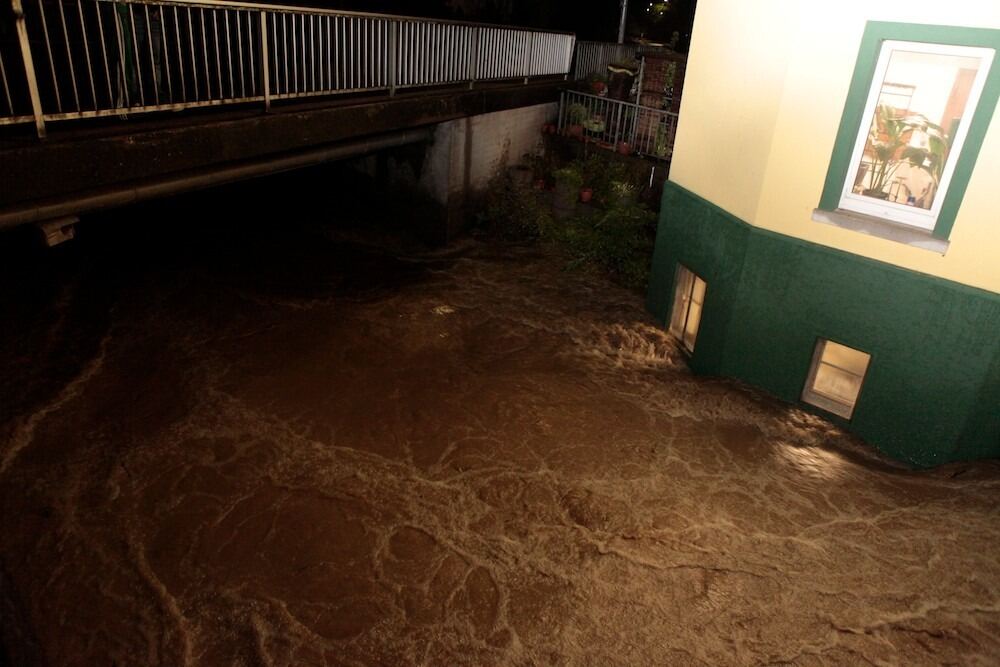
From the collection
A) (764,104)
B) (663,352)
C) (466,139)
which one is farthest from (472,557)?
(466,139)

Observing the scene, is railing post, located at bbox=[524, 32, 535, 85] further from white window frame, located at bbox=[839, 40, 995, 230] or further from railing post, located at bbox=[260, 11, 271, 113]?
white window frame, located at bbox=[839, 40, 995, 230]

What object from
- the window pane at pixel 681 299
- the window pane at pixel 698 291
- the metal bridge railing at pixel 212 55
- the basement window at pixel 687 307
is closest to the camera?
the metal bridge railing at pixel 212 55

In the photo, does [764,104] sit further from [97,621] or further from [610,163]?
[97,621]

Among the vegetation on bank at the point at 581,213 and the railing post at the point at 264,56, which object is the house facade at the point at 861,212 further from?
the railing post at the point at 264,56

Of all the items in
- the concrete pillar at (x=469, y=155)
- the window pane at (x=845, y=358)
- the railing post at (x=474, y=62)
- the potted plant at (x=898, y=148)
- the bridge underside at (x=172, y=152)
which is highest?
the railing post at (x=474, y=62)

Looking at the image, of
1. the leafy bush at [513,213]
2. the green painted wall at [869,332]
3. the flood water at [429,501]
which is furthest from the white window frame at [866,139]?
the leafy bush at [513,213]

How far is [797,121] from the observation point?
24.5 ft

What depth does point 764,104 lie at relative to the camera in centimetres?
779

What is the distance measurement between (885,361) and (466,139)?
921 cm

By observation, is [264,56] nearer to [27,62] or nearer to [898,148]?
[27,62]

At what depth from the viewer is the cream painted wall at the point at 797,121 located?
6512 mm

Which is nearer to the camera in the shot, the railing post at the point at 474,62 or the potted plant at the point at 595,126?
the railing post at the point at 474,62

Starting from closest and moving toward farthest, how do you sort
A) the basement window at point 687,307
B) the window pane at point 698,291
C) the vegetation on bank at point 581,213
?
the window pane at point 698,291, the basement window at point 687,307, the vegetation on bank at point 581,213

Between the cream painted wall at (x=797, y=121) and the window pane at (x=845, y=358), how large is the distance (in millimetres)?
1348
